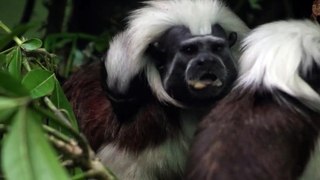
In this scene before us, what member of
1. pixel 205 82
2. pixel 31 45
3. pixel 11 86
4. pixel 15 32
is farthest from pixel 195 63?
pixel 11 86

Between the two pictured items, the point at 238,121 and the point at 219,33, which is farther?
the point at 219,33

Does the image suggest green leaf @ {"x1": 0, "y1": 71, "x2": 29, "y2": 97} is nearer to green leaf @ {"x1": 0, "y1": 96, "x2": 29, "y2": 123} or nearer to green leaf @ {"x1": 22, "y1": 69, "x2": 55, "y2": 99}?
green leaf @ {"x1": 0, "y1": 96, "x2": 29, "y2": 123}

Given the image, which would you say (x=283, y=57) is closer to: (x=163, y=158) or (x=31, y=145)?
(x=163, y=158)

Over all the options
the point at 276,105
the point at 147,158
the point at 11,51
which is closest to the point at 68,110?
the point at 11,51

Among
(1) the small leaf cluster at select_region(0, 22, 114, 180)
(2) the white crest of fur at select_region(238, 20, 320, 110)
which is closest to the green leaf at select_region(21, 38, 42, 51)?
(1) the small leaf cluster at select_region(0, 22, 114, 180)

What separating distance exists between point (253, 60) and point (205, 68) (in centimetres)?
32

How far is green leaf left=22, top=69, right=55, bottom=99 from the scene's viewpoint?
2273 mm

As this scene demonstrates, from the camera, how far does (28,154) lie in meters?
1.71

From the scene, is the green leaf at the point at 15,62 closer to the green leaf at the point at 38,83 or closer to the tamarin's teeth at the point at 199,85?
the green leaf at the point at 38,83

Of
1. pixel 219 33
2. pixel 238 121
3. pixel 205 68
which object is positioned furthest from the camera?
pixel 219 33

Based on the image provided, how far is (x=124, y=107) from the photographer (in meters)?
2.85

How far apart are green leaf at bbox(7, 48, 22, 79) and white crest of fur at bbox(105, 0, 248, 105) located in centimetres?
48

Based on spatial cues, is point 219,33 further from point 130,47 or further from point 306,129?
point 306,129

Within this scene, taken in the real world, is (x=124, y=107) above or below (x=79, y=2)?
above
